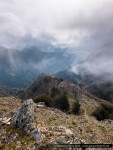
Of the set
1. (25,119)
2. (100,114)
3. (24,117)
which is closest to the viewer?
(25,119)

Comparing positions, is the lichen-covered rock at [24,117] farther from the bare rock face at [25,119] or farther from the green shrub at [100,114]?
the green shrub at [100,114]

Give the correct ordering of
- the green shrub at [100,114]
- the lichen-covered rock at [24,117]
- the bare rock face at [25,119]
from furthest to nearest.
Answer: the green shrub at [100,114] < the lichen-covered rock at [24,117] < the bare rock face at [25,119]

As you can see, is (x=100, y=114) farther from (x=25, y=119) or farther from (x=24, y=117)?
(x=25, y=119)

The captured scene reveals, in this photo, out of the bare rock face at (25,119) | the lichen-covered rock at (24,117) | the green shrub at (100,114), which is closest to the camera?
the bare rock face at (25,119)

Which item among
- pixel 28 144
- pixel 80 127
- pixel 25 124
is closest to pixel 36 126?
pixel 25 124

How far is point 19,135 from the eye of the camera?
4225 centimetres

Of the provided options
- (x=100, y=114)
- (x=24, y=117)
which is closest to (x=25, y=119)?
(x=24, y=117)

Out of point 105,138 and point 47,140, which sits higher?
point 105,138

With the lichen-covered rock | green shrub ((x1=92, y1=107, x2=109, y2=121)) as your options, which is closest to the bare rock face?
the lichen-covered rock

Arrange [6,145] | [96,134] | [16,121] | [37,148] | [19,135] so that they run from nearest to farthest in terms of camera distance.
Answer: [37,148] < [6,145] < [19,135] < [16,121] < [96,134]

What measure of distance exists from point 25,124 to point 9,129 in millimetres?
2154

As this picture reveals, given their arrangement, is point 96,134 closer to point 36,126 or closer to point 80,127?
point 80,127

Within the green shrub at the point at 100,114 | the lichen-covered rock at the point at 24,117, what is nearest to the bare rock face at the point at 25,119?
the lichen-covered rock at the point at 24,117

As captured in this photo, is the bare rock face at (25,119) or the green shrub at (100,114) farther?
the green shrub at (100,114)
